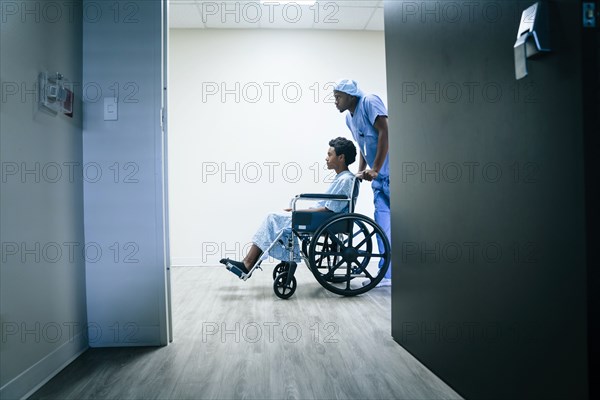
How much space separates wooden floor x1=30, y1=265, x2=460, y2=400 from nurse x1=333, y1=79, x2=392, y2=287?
0.78 metres

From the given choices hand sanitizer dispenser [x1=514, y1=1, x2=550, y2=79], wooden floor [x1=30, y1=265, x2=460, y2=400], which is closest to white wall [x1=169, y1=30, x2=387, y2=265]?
wooden floor [x1=30, y1=265, x2=460, y2=400]

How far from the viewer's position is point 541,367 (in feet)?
3.49

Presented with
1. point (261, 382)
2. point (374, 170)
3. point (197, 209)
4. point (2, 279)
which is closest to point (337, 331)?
point (261, 382)

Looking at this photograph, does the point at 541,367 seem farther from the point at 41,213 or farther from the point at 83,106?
the point at 83,106

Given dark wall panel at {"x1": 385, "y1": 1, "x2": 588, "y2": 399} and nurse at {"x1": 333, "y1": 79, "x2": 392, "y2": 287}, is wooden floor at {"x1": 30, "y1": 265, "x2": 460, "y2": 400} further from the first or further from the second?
nurse at {"x1": 333, "y1": 79, "x2": 392, "y2": 287}

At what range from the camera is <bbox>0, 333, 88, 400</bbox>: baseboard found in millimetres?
1388

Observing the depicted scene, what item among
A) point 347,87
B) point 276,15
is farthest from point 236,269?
point 276,15

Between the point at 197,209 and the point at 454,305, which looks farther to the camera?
the point at 197,209

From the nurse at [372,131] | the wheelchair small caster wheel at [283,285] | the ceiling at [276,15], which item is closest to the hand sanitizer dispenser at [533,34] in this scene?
the nurse at [372,131]

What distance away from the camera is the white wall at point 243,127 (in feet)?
14.9

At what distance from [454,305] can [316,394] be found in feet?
1.67

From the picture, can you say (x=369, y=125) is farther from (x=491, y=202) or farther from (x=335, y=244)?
(x=491, y=202)

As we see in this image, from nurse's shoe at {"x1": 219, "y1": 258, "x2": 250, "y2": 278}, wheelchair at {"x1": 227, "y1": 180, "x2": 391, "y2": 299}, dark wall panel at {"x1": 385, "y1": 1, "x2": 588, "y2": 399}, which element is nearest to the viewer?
dark wall panel at {"x1": 385, "y1": 1, "x2": 588, "y2": 399}

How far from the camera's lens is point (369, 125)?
10.4 feet
